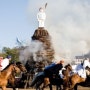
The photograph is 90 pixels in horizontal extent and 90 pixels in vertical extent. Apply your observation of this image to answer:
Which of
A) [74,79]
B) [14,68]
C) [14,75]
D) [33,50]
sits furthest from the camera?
[33,50]

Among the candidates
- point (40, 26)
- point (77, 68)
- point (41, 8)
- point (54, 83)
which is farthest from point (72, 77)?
point (41, 8)

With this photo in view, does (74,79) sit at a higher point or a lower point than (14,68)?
lower

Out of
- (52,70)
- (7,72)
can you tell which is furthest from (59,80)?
(7,72)

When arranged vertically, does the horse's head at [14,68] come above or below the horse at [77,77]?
above

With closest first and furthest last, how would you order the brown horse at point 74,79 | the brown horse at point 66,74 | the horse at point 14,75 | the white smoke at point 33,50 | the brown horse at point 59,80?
the horse at point 14,75, the brown horse at point 74,79, the brown horse at point 66,74, the brown horse at point 59,80, the white smoke at point 33,50

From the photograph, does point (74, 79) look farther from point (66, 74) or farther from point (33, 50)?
point (33, 50)

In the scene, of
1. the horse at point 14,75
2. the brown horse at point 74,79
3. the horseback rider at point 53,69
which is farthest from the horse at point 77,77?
the horse at point 14,75

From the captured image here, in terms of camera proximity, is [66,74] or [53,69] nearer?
[66,74]

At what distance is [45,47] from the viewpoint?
5762 centimetres

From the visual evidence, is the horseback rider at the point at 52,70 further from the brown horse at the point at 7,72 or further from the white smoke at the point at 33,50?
the white smoke at the point at 33,50

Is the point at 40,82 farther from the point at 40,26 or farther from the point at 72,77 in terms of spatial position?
the point at 40,26

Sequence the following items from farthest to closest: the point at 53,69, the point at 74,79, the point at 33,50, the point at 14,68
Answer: the point at 33,50 < the point at 53,69 < the point at 74,79 < the point at 14,68

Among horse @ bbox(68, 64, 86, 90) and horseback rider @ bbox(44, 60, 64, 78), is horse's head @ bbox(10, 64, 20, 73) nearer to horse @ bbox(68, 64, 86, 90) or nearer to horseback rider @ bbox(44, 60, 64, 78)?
horseback rider @ bbox(44, 60, 64, 78)

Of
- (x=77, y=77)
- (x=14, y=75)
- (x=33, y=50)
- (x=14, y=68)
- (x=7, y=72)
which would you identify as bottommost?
(x=77, y=77)
